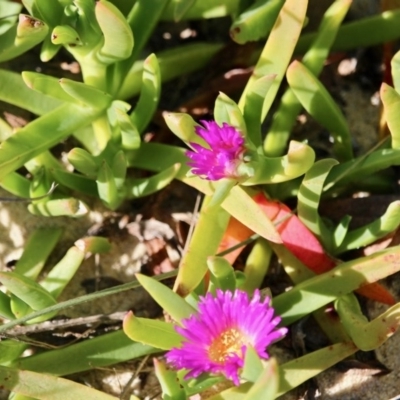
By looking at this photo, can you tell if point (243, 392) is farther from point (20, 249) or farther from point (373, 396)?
point (20, 249)

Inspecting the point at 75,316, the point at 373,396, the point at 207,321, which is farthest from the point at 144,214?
the point at 373,396

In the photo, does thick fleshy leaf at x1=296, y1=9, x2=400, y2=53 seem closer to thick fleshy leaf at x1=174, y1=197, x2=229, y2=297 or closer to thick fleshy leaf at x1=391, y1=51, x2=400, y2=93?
thick fleshy leaf at x1=391, y1=51, x2=400, y2=93

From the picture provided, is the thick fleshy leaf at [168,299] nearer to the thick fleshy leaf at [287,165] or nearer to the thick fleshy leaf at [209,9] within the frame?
the thick fleshy leaf at [287,165]

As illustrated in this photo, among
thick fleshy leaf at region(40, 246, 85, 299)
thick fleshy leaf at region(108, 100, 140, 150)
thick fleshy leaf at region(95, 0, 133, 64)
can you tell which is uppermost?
thick fleshy leaf at region(95, 0, 133, 64)

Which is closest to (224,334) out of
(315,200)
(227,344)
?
(227,344)

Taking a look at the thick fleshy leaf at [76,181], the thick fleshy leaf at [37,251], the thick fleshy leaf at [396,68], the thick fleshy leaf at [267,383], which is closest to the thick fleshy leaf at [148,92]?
the thick fleshy leaf at [76,181]

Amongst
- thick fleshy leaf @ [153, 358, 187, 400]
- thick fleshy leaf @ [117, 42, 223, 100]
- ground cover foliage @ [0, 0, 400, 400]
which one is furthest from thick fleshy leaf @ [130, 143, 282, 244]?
thick fleshy leaf @ [153, 358, 187, 400]
